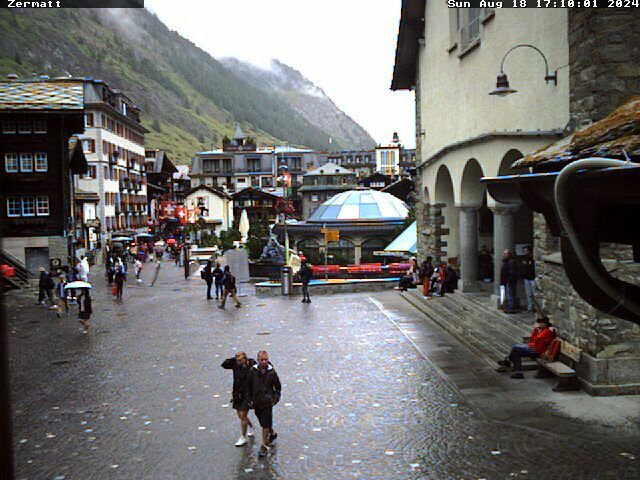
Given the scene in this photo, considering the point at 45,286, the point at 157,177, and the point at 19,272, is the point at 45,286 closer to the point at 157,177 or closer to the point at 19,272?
the point at 19,272

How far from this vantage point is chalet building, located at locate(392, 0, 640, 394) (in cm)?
550

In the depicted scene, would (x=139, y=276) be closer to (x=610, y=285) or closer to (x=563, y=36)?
(x=563, y=36)

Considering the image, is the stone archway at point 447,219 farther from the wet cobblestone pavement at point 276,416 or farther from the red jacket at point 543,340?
the red jacket at point 543,340

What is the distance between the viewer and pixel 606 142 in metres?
5.11

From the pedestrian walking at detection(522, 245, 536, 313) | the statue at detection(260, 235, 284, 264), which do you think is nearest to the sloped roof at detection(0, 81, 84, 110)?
the statue at detection(260, 235, 284, 264)

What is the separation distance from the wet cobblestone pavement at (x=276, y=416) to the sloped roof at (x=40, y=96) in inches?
931

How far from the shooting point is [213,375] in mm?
15625

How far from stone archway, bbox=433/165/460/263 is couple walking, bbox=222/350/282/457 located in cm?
1857

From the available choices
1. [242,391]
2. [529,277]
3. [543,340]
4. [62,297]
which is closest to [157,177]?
[62,297]

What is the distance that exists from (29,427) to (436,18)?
20900mm

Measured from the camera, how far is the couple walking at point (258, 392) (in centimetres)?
1041

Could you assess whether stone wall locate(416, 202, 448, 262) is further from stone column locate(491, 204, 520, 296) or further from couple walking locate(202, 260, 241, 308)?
stone column locate(491, 204, 520, 296)

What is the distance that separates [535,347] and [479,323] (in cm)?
486

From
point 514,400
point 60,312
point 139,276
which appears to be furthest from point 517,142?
point 139,276
